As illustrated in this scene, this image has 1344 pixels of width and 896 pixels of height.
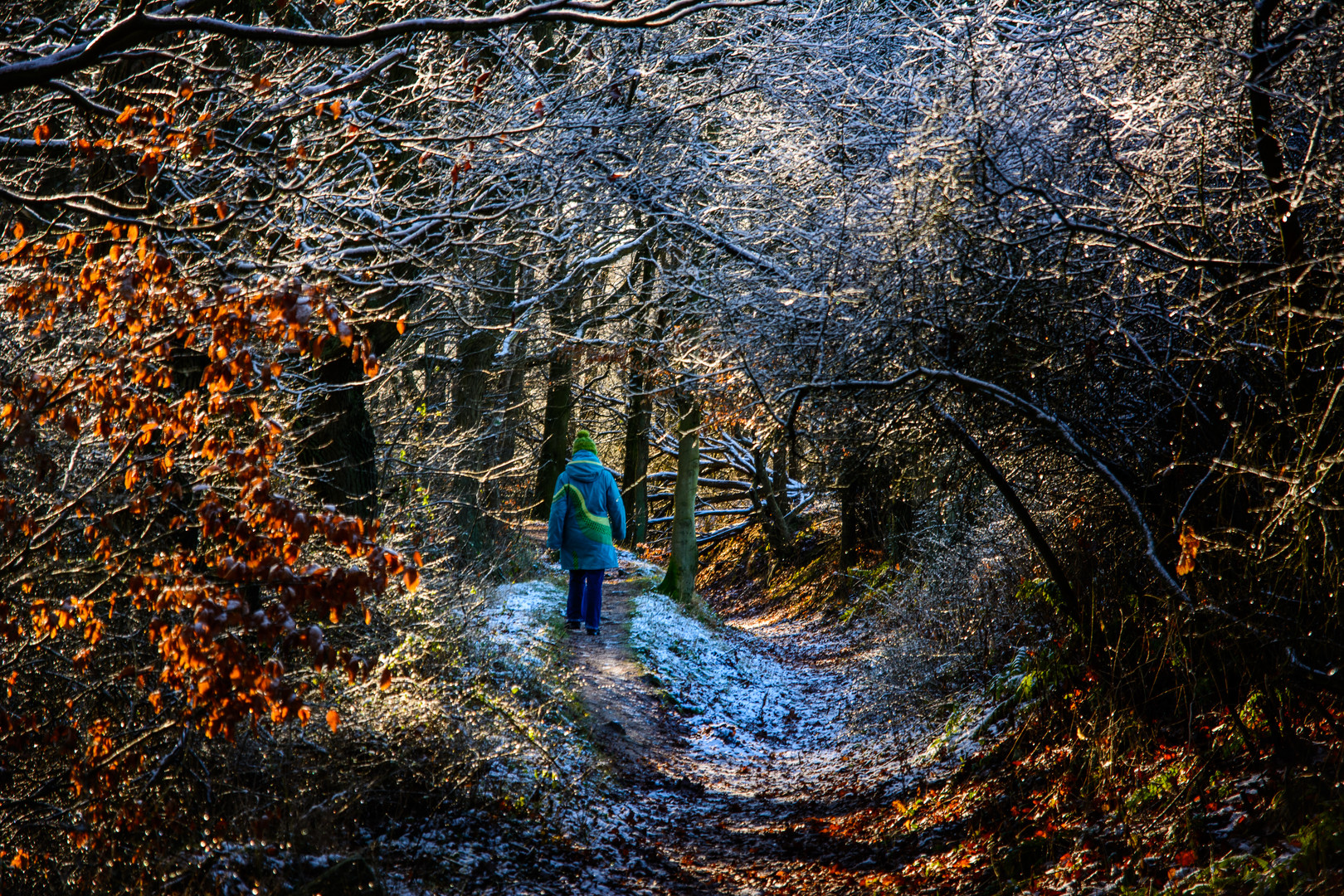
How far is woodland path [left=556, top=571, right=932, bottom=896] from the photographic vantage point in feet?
22.2

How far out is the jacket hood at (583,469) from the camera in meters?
11.0

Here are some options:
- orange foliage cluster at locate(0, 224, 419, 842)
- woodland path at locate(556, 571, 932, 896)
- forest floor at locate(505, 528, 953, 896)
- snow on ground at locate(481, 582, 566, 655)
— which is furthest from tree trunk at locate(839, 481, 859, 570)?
orange foliage cluster at locate(0, 224, 419, 842)

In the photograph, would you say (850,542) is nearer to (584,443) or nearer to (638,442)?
(638,442)

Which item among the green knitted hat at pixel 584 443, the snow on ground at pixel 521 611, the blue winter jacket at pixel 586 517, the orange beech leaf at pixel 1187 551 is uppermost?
the green knitted hat at pixel 584 443

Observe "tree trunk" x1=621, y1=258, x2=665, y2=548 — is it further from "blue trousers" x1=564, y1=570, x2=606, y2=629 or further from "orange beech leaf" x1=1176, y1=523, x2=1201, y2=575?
"orange beech leaf" x1=1176, y1=523, x2=1201, y2=575

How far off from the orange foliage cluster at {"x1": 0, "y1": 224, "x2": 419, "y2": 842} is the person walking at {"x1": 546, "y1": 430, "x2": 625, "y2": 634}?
599 centimetres

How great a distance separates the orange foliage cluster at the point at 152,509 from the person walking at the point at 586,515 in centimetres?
599

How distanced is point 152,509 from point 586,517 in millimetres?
6106

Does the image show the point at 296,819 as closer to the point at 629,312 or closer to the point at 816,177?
the point at 816,177

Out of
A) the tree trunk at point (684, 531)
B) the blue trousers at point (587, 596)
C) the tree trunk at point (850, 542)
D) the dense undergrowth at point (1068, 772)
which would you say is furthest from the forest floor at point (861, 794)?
the tree trunk at point (850, 542)

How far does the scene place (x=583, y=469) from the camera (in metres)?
11.0

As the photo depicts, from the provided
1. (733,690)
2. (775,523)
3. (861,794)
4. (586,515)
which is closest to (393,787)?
(861,794)

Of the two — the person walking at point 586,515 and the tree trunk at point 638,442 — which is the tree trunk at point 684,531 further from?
the person walking at point 586,515

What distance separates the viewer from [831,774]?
9.33 metres
